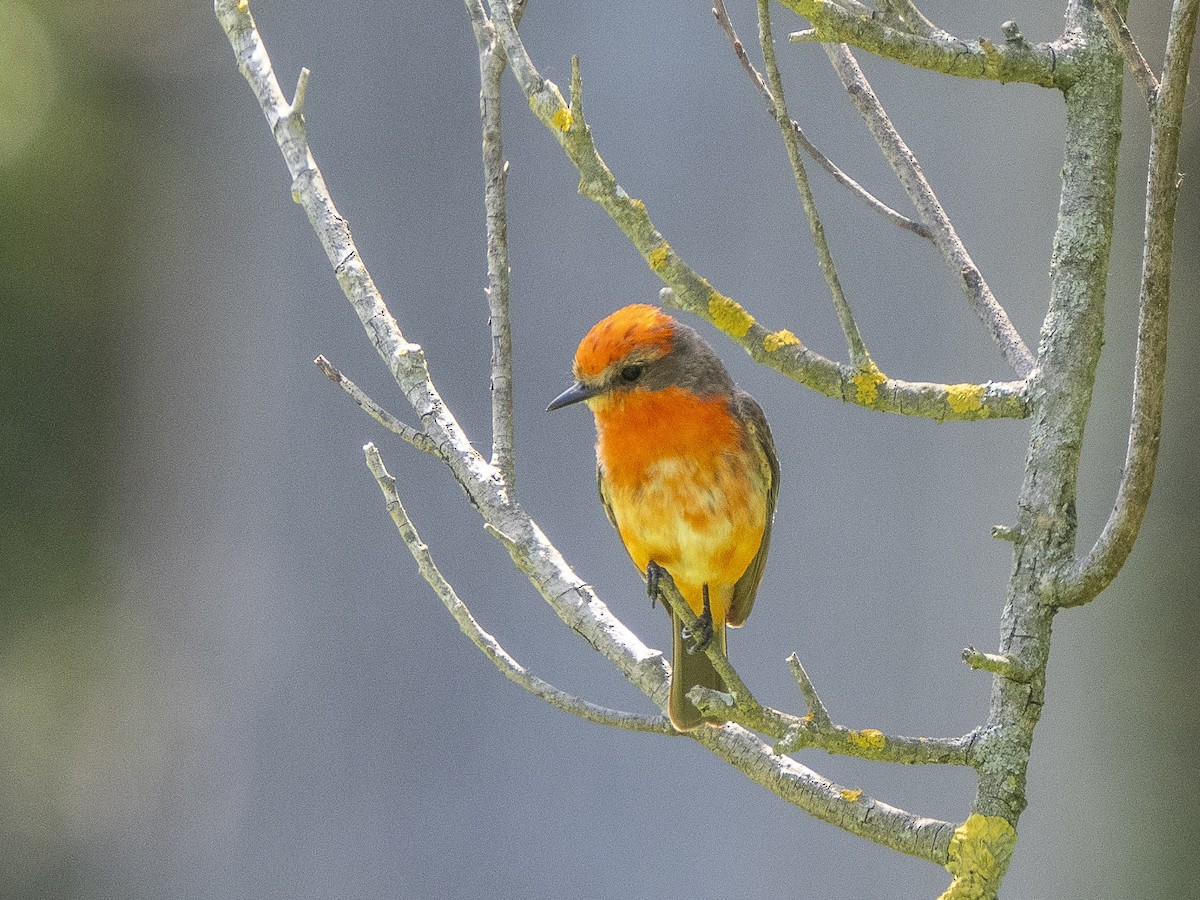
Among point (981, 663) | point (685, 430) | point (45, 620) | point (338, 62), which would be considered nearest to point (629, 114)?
point (338, 62)

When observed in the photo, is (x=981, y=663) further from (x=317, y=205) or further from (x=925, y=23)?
(x=317, y=205)

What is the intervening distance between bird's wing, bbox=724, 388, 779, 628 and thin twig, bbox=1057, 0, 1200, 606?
157 centimetres

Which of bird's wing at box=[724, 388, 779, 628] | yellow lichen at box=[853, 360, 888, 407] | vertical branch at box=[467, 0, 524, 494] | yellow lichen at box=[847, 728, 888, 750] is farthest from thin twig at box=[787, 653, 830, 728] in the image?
bird's wing at box=[724, 388, 779, 628]

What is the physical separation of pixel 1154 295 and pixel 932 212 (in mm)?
716

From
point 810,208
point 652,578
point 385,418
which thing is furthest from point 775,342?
point 652,578

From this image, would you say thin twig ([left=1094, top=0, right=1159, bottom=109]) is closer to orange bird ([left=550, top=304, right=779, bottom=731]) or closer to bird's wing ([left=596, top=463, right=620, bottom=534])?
orange bird ([left=550, top=304, right=779, bottom=731])

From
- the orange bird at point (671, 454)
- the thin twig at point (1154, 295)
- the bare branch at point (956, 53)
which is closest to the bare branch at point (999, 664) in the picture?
the thin twig at point (1154, 295)

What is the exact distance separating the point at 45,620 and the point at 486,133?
18.2 ft

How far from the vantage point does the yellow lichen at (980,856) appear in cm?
173

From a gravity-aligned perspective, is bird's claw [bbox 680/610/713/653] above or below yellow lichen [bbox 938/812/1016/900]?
above

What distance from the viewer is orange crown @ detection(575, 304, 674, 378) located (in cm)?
299

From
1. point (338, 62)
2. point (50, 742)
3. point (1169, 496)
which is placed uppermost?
point (338, 62)

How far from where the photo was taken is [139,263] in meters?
7.36

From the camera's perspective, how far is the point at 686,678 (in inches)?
114
